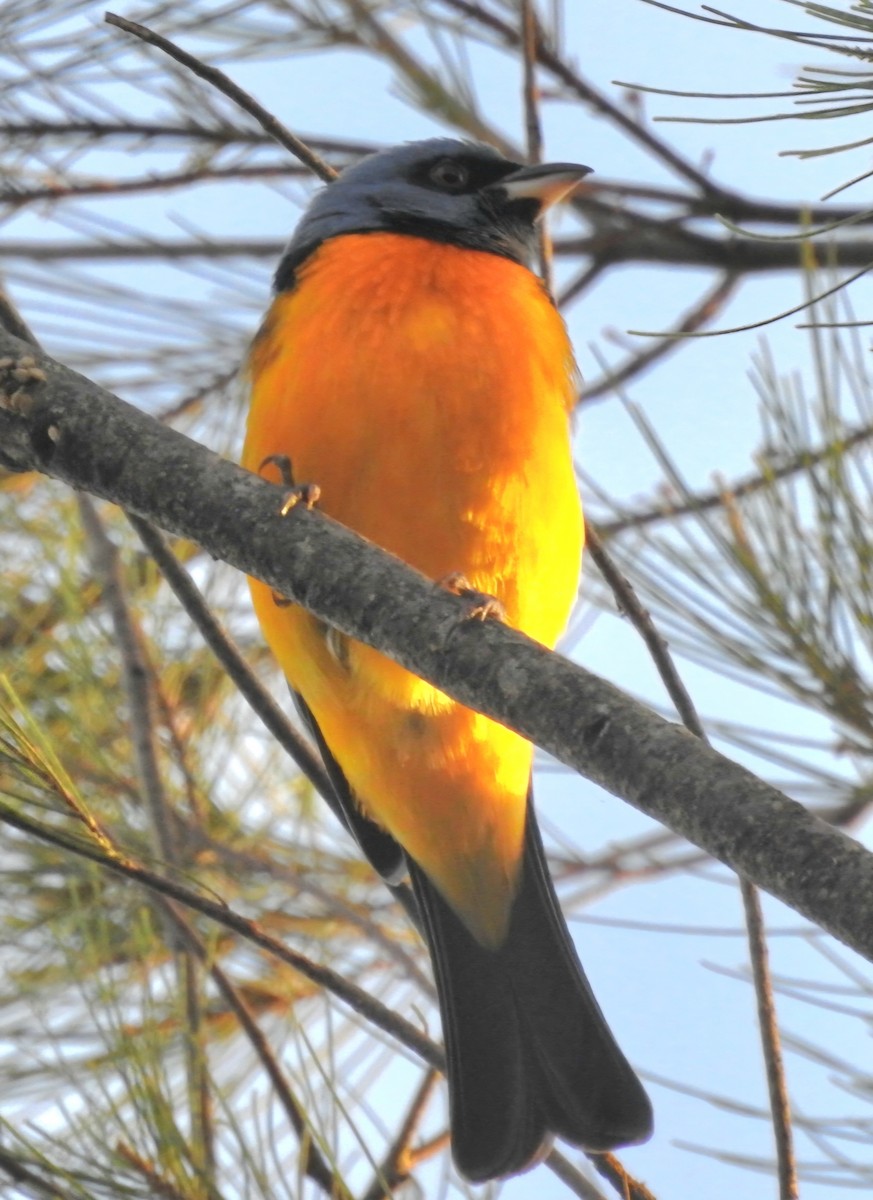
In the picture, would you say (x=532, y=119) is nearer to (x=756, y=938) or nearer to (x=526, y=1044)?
(x=756, y=938)

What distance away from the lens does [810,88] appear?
1873 mm

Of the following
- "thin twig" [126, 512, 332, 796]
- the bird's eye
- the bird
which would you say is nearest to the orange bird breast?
the bird

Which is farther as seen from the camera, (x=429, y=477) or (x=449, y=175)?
(x=449, y=175)

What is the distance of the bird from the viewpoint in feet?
10.3

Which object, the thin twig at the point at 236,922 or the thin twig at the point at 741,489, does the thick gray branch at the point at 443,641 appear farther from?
the thin twig at the point at 741,489

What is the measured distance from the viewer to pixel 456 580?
112 inches

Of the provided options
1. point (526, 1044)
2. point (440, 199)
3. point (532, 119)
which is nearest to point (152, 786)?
point (526, 1044)

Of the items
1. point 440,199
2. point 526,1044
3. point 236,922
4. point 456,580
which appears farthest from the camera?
Answer: point 440,199

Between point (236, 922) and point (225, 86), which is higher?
point (225, 86)

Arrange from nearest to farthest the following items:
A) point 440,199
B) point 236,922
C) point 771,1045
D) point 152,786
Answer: point 236,922 < point 771,1045 < point 152,786 < point 440,199

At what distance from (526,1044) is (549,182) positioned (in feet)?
7.07

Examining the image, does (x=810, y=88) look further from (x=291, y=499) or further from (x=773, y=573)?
(x=773, y=573)

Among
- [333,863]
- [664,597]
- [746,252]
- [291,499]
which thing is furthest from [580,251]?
[291,499]

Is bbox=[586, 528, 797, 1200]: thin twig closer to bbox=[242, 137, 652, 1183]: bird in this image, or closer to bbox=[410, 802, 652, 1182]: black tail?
bbox=[242, 137, 652, 1183]: bird
